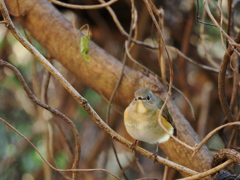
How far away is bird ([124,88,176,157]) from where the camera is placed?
5.56 ft

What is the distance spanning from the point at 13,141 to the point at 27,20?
1033 mm

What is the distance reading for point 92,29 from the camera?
9.27 ft

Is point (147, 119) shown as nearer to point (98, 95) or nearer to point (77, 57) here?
point (77, 57)

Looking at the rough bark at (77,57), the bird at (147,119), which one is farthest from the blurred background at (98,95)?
the bird at (147,119)

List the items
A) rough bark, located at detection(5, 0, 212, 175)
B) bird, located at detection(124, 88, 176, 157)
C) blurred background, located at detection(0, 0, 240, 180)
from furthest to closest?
blurred background, located at detection(0, 0, 240, 180), rough bark, located at detection(5, 0, 212, 175), bird, located at detection(124, 88, 176, 157)

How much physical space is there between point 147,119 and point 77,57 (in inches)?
19.6

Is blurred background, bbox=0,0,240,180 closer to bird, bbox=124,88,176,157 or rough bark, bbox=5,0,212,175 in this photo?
rough bark, bbox=5,0,212,175

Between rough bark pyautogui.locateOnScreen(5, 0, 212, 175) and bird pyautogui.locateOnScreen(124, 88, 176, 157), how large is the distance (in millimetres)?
95

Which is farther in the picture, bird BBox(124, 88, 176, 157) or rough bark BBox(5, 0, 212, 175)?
rough bark BBox(5, 0, 212, 175)

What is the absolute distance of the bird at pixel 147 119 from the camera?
5.56 feet

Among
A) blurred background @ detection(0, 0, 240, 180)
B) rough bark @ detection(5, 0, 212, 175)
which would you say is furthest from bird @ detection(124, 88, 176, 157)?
blurred background @ detection(0, 0, 240, 180)

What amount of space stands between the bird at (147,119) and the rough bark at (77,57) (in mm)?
95

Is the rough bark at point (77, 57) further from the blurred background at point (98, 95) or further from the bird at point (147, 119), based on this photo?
the blurred background at point (98, 95)

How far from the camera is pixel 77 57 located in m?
1.99
